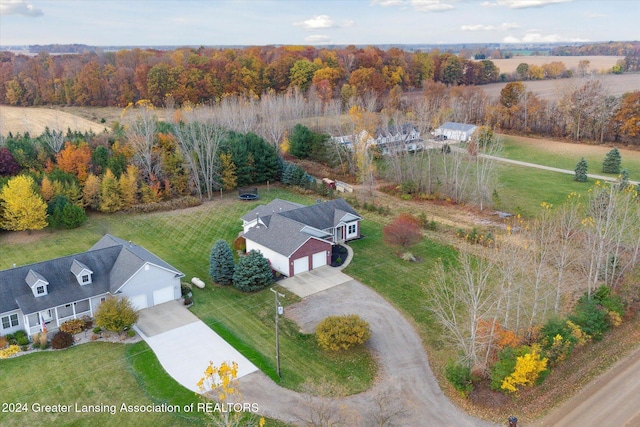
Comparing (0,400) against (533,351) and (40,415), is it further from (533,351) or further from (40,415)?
(533,351)

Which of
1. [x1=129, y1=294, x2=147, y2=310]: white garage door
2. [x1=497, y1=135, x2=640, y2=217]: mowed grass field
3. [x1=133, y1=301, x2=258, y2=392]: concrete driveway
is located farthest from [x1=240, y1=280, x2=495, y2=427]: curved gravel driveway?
[x1=497, y1=135, x2=640, y2=217]: mowed grass field

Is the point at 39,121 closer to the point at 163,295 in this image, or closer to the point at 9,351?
the point at 163,295

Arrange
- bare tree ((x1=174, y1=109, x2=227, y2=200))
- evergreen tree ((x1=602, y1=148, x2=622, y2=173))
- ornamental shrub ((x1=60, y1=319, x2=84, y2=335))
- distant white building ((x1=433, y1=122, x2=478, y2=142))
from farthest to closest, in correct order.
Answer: distant white building ((x1=433, y1=122, x2=478, y2=142))
evergreen tree ((x1=602, y1=148, x2=622, y2=173))
bare tree ((x1=174, y1=109, x2=227, y2=200))
ornamental shrub ((x1=60, y1=319, x2=84, y2=335))

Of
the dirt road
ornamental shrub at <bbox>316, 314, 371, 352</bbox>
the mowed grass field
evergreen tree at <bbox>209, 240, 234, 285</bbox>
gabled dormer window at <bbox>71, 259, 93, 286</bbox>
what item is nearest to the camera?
the dirt road

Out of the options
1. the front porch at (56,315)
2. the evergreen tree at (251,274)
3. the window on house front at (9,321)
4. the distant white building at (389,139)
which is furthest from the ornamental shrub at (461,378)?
the distant white building at (389,139)

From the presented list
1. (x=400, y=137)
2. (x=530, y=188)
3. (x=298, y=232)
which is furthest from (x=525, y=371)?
(x=400, y=137)

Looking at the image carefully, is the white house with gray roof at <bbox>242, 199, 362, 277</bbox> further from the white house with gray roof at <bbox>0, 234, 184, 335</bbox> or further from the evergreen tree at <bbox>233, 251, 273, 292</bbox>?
the white house with gray roof at <bbox>0, 234, 184, 335</bbox>

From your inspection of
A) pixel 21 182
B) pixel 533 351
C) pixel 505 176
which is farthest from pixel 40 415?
pixel 505 176

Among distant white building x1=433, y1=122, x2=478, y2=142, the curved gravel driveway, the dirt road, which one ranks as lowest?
the dirt road

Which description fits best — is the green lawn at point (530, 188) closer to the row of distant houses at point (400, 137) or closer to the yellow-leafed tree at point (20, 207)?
the row of distant houses at point (400, 137)
